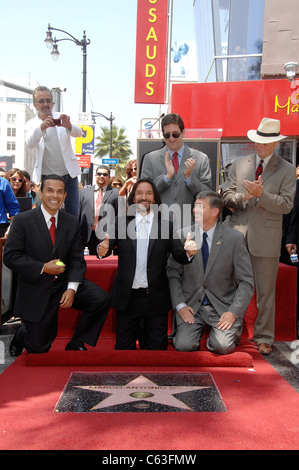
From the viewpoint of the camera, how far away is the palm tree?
54906 millimetres

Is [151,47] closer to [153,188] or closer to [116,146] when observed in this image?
[153,188]

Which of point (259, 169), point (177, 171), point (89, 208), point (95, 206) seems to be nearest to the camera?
point (259, 169)

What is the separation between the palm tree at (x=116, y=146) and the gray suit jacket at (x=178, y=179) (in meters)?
49.4

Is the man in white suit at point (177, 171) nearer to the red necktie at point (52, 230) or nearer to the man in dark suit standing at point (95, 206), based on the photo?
the red necktie at point (52, 230)

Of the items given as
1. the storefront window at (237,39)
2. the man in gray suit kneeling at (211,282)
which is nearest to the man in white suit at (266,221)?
the man in gray suit kneeling at (211,282)

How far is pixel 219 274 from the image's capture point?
4430mm

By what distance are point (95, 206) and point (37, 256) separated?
3475mm

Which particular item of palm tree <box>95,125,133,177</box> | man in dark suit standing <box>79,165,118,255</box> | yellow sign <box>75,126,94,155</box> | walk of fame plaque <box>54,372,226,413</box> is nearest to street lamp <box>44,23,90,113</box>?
yellow sign <box>75,126,94,155</box>

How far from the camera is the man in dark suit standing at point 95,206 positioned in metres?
7.24

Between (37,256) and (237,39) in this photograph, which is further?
(237,39)

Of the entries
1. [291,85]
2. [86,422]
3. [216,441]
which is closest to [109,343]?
[86,422]

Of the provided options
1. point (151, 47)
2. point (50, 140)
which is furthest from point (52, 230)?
point (151, 47)
